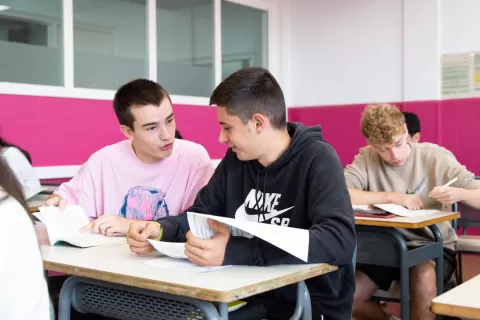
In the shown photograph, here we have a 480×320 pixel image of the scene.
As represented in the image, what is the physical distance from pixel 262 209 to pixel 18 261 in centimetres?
108

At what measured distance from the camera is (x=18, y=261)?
2.92ft

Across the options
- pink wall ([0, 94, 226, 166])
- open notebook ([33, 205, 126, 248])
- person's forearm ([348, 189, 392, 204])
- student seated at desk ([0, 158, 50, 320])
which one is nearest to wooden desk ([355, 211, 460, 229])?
person's forearm ([348, 189, 392, 204])

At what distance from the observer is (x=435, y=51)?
5.20m

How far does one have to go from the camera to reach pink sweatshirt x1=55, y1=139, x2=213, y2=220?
2.39 m

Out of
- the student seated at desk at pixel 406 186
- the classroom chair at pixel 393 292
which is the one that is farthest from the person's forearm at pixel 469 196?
the classroom chair at pixel 393 292

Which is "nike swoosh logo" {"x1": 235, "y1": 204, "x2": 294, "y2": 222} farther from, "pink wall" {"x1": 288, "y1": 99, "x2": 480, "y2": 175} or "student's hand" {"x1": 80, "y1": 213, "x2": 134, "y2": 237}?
A: "pink wall" {"x1": 288, "y1": 99, "x2": 480, "y2": 175}

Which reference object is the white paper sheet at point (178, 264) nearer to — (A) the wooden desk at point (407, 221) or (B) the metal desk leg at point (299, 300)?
(B) the metal desk leg at point (299, 300)

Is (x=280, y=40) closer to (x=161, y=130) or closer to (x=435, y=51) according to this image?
(x=435, y=51)

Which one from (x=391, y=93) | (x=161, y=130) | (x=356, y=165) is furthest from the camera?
(x=391, y=93)

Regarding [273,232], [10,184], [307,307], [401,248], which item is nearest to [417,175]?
[401,248]

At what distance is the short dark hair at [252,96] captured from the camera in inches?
72.5

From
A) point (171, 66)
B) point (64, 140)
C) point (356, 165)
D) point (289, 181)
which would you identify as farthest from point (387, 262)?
point (171, 66)

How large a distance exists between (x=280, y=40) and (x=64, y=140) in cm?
280

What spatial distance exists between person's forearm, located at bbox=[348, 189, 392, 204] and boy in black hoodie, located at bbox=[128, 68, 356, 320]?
114 centimetres
